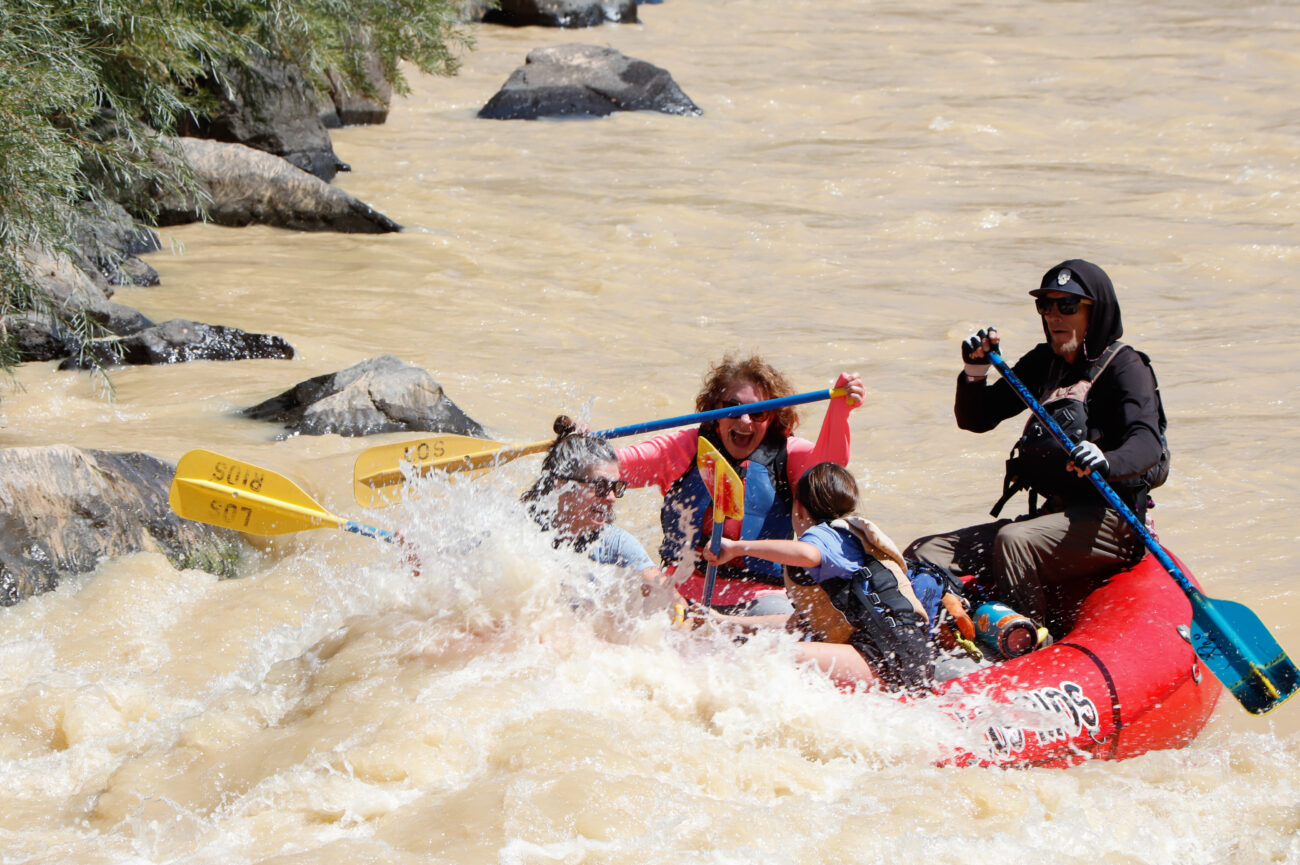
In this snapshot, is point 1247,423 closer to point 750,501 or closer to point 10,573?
point 750,501

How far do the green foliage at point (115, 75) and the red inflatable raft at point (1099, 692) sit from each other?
14.1 ft

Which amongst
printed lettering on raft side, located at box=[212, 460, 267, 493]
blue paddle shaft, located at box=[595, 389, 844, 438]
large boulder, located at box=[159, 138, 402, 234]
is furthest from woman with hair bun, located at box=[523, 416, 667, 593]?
large boulder, located at box=[159, 138, 402, 234]

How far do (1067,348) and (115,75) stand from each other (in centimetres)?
585

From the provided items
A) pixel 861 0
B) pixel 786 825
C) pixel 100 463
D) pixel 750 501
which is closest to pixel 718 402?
pixel 750 501

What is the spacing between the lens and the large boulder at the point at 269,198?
31.2 ft

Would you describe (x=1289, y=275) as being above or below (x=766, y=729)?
above

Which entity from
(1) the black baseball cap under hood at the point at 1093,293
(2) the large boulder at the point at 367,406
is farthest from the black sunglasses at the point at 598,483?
(2) the large boulder at the point at 367,406

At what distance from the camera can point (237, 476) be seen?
14.9 ft

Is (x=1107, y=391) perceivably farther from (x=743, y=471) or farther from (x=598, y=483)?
(x=598, y=483)

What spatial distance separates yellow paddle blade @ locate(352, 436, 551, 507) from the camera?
463cm

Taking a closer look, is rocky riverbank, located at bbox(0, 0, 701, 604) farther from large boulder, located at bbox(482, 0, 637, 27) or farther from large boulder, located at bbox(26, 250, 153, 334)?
large boulder, located at bbox(482, 0, 637, 27)

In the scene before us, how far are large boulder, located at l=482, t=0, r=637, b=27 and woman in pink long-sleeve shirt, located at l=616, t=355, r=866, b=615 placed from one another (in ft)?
51.1

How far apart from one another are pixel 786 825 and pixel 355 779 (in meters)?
1.07

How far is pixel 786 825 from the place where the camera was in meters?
3.12
